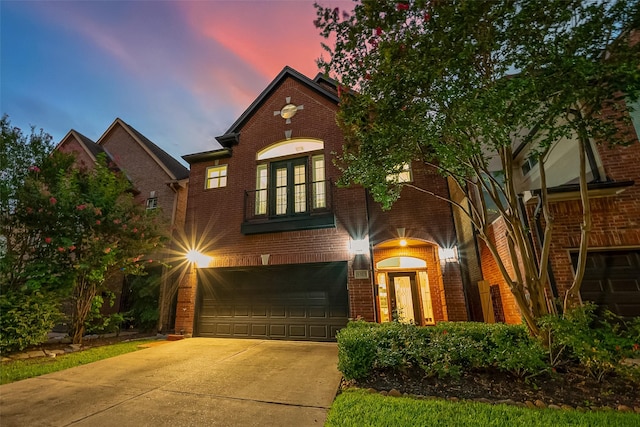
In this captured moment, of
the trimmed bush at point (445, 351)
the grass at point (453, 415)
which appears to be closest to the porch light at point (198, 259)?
the trimmed bush at point (445, 351)

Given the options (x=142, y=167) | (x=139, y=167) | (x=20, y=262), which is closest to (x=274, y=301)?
(x=20, y=262)

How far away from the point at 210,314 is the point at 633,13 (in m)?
11.5

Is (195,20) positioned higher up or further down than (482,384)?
higher up

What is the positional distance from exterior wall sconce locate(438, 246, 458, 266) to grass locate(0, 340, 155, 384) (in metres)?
8.80

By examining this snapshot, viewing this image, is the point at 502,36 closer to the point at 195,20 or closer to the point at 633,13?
the point at 633,13

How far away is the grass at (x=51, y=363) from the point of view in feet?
15.1

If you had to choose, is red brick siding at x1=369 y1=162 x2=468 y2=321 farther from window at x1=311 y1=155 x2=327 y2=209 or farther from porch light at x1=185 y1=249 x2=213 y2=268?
porch light at x1=185 y1=249 x2=213 y2=268

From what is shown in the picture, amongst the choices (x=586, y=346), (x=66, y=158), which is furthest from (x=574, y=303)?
(x=66, y=158)

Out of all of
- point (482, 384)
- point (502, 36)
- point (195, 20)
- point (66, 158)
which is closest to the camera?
point (482, 384)

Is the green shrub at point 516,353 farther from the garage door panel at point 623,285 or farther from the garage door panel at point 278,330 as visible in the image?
the garage door panel at point 278,330

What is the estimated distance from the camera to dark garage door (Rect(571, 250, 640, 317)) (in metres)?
5.00

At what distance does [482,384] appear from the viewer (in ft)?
11.9

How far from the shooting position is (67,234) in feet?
23.0

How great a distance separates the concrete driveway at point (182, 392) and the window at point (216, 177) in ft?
19.4
